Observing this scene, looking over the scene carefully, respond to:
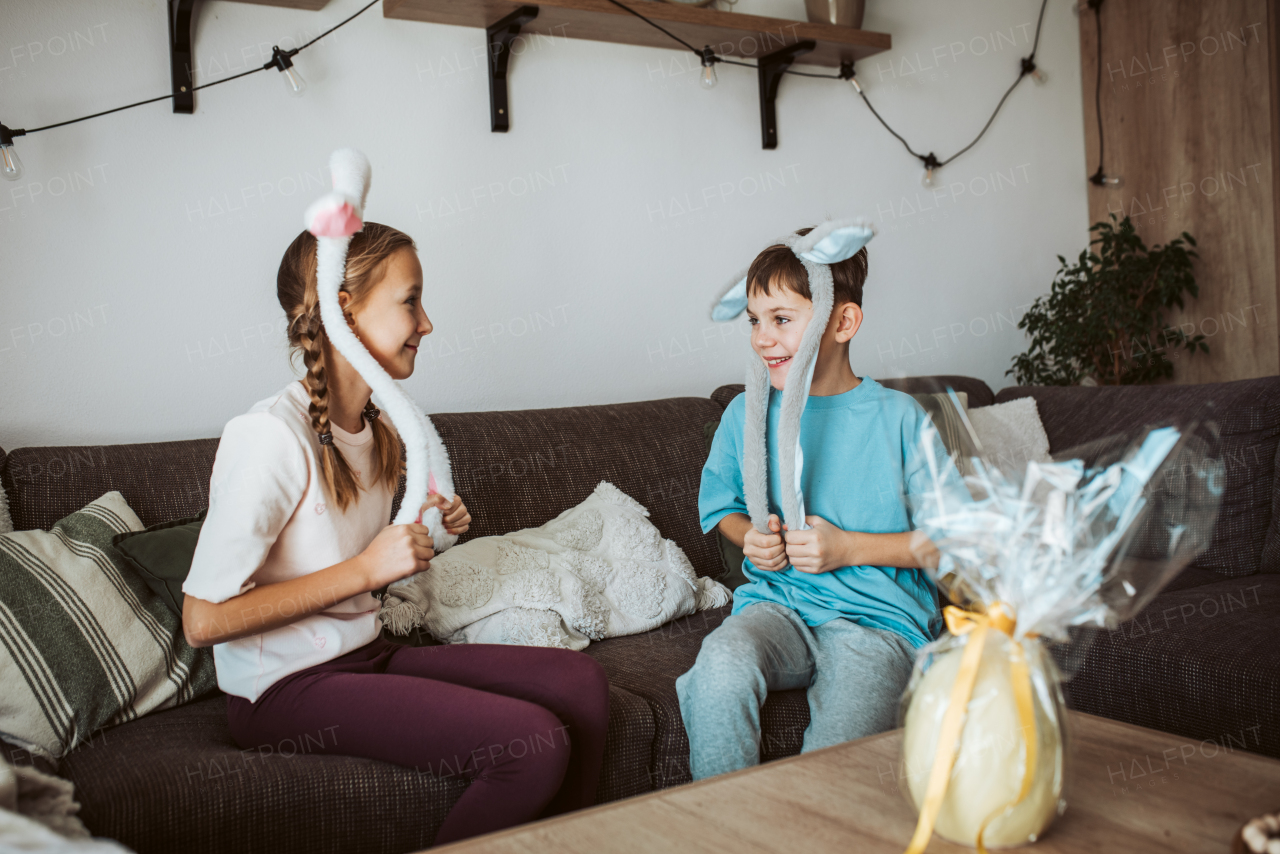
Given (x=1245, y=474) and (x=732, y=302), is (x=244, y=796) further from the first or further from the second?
(x=1245, y=474)

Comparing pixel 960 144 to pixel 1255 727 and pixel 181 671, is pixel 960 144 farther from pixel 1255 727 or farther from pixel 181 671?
pixel 181 671

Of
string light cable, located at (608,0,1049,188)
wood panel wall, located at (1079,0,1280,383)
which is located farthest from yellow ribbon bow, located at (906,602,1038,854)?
wood panel wall, located at (1079,0,1280,383)

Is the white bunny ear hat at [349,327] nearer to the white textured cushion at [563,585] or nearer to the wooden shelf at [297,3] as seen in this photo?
the white textured cushion at [563,585]

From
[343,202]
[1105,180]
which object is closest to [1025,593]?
[343,202]

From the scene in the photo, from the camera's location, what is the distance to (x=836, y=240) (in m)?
1.15

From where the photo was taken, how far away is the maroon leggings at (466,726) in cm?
109

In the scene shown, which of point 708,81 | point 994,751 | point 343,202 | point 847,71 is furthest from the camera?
point 847,71

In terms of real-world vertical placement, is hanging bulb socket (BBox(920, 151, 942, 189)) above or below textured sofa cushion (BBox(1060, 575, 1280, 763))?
above

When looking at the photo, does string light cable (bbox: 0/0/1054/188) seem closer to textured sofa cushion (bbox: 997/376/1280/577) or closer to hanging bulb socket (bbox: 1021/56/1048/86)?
hanging bulb socket (bbox: 1021/56/1048/86)

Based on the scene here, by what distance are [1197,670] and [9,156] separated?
7.04ft

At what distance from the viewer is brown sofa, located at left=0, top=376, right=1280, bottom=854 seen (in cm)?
106

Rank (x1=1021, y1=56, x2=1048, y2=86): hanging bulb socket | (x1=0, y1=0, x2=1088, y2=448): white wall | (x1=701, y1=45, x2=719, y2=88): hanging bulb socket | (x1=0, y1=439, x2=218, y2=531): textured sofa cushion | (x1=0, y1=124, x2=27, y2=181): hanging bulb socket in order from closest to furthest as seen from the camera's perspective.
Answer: (x1=0, y1=439, x2=218, y2=531): textured sofa cushion → (x1=0, y1=124, x2=27, y2=181): hanging bulb socket → (x1=0, y1=0, x2=1088, y2=448): white wall → (x1=701, y1=45, x2=719, y2=88): hanging bulb socket → (x1=1021, y1=56, x2=1048, y2=86): hanging bulb socket

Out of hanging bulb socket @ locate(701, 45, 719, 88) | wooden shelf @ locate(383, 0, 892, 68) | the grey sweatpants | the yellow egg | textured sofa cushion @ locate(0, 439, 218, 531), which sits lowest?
the grey sweatpants

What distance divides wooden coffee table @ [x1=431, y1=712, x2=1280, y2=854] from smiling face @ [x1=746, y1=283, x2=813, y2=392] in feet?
2.24
